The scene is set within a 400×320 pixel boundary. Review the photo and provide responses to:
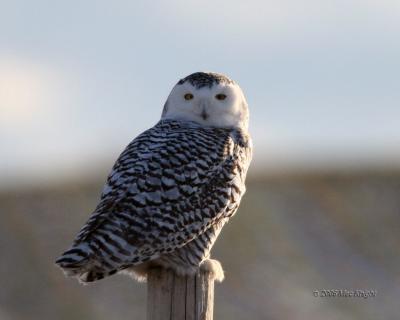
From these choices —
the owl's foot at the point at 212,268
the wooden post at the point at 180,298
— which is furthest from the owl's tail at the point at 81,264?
the owl's foot at the point at 212,268

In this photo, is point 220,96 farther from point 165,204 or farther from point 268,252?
point 268,252

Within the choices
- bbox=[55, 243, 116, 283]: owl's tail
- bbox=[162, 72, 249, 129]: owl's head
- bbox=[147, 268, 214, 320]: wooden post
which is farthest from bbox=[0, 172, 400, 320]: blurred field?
bbox=[147, 268, 214, 320]: wooden post

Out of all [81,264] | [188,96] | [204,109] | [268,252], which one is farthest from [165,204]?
[268,252]

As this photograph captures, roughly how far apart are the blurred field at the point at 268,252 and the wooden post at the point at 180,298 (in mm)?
10304

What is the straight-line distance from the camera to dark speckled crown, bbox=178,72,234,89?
1109 cm

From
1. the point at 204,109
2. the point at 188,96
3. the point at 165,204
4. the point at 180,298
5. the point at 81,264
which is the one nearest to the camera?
the point at 180,298

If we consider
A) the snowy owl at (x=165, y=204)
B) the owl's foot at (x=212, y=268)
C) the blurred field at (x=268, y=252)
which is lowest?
the blurred field at (x=268, y=252)

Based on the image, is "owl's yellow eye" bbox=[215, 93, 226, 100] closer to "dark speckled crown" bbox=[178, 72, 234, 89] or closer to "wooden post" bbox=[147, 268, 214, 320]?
"dark speckled crown" bbox=[178, 72, 234, 89]

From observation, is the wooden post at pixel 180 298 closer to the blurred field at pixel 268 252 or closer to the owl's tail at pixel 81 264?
the owl's tail at pixel 81 264

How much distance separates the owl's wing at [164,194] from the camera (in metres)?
9.25

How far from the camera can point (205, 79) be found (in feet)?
36.5

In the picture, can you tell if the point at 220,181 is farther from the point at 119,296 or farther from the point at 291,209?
the point at 291,209

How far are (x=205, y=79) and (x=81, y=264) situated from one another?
2623mm

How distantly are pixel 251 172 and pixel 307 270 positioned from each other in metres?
2.08
